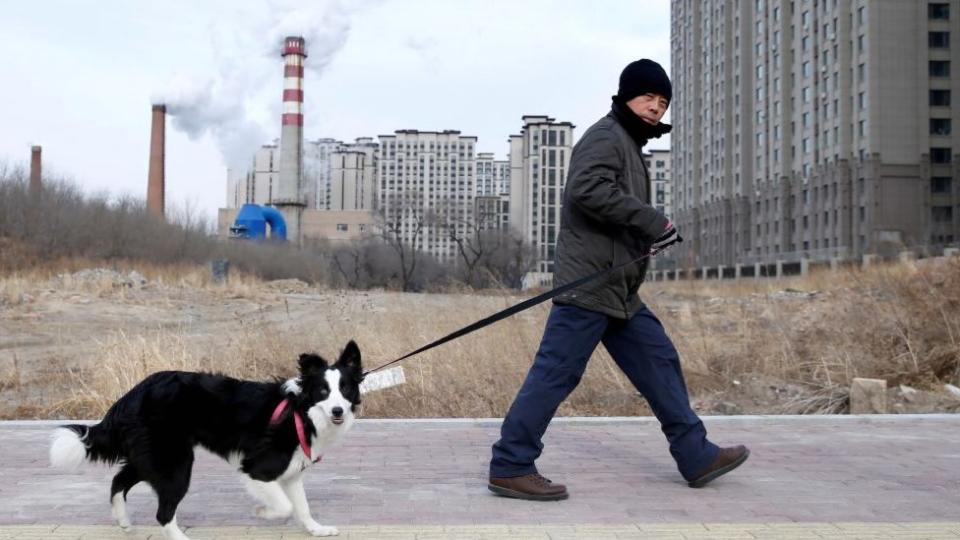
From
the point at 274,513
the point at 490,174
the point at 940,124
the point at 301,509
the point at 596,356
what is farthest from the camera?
the point at 490,174

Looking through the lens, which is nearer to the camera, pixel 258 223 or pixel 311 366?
pixel 311 366

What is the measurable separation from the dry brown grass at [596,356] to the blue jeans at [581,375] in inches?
135

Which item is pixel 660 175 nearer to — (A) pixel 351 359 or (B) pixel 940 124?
(B) pixel 940 124

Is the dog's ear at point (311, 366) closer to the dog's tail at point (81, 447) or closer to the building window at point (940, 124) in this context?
the dog's tail at point (81, 447)

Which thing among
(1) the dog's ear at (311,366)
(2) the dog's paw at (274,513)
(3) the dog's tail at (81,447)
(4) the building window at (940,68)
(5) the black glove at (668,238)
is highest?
(4) the building window at (940,68)

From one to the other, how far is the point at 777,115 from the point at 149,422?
8675 centimetres

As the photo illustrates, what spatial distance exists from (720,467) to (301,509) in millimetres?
2346

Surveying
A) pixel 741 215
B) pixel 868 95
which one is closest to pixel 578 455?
pixel 868 95

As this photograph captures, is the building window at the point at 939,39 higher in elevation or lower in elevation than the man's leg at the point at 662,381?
higher

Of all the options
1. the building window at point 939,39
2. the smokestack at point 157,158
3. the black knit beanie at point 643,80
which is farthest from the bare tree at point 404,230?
the black knit beanie at point 643,80

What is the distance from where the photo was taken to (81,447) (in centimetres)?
419

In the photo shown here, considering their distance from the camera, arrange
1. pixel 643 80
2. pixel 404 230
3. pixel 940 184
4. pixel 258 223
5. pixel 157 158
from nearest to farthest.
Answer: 1. pixel 643 80
2. pixel 157 158
3. pixel 940 184
4. pixel 258 223
5. pixel 404 230

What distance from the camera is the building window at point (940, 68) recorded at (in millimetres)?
71250

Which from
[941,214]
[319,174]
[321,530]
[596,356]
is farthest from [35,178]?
[319,174]
